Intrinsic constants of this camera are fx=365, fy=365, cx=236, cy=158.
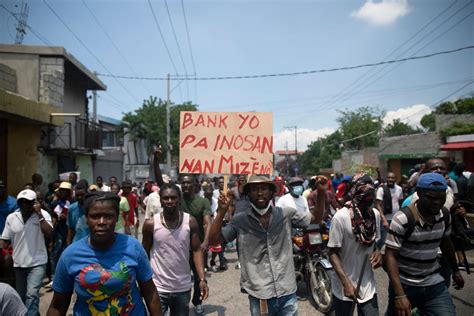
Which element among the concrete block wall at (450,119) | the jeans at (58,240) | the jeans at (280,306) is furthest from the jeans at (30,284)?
the concrete block wall at (450,119)

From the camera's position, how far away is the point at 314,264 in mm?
5254

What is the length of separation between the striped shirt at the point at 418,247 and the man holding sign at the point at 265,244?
67 centimetres

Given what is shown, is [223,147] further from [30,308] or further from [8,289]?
[30,308]

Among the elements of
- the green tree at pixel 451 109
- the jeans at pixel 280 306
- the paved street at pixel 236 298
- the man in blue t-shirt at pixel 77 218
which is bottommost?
the paved street at pixel 236 298

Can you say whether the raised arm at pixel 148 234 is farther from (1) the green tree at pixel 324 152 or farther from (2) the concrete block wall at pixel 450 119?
(1) the green tree at pixel 324 152

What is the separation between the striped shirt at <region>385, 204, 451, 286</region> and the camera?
9.95 feet

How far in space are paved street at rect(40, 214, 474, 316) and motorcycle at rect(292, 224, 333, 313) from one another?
21cm

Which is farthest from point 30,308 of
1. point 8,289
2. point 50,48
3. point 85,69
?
point 85,69

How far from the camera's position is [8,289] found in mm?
2213

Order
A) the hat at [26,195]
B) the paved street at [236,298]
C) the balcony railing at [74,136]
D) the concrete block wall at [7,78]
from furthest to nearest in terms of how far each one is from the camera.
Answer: the balcony railing at [74,136]
the concrete block wall at [7,78]
the paved street at [236,298]
the hat at [26,195]

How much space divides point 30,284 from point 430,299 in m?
4.19

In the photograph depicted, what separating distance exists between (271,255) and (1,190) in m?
4.15

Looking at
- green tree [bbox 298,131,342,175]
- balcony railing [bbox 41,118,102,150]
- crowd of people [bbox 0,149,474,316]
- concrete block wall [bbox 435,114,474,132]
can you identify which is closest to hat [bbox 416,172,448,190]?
crowd of people [bbox 0,149,474,316]

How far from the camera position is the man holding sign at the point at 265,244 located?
2936 mm
